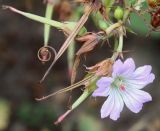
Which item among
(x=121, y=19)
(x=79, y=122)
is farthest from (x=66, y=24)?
(x=79, y=122)

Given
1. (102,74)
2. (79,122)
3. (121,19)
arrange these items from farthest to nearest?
1. (79,122)
2. (121,19)
3. (102,74)

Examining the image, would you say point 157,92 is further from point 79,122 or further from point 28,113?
point 28,113

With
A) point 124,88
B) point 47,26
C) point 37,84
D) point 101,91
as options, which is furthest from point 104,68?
point 37,84

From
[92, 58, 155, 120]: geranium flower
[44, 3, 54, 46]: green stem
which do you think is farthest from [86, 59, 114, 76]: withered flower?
[44, 3, 54, 46]: green stem

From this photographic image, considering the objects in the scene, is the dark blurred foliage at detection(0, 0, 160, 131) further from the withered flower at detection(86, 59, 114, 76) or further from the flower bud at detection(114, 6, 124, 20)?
the withered flower at detection(86, 59, 114, 76)

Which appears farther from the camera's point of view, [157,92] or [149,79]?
[157,92]

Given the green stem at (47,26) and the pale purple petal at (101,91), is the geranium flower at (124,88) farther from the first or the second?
the green stem at (47,26)

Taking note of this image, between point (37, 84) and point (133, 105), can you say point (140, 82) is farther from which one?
point (37, 84)
